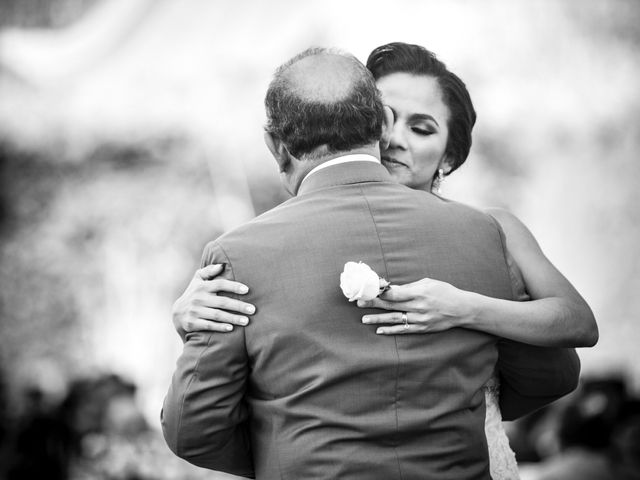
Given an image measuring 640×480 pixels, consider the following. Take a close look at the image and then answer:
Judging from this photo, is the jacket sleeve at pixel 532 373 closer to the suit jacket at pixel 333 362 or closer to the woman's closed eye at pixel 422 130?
the suit jacket at pixel 333 362

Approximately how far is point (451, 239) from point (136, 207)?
20.1 ft

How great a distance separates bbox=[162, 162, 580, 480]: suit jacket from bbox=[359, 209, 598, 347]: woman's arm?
0.05m

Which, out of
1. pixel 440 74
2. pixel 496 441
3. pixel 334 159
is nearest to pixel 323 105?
pixel 334 159

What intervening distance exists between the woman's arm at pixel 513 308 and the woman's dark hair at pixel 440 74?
0.38 m

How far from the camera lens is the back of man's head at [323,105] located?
225 centimetres

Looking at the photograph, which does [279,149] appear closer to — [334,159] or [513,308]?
[334,159]

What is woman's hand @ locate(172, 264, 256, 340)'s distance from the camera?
2.17 m

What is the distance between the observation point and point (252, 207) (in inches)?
314

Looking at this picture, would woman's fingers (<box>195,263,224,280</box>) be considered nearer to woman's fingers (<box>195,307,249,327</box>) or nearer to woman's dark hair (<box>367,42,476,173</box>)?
woman's fingers (<box>195,307,249,327</box>)

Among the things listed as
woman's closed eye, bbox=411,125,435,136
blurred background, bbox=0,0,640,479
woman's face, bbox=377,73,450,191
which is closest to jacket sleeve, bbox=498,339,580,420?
woman's face, bbox=377,73,450,191

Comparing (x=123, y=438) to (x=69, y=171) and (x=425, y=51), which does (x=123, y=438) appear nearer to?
(x=69, y=171)

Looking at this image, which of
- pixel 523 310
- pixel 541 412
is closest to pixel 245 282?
pixel 523 310

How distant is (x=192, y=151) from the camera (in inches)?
317

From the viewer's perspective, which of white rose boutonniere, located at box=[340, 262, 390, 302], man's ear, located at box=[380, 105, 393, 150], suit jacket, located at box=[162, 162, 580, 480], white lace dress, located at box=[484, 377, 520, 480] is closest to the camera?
white rose boutonniere, located at box=[340, 262, 390, 302]
